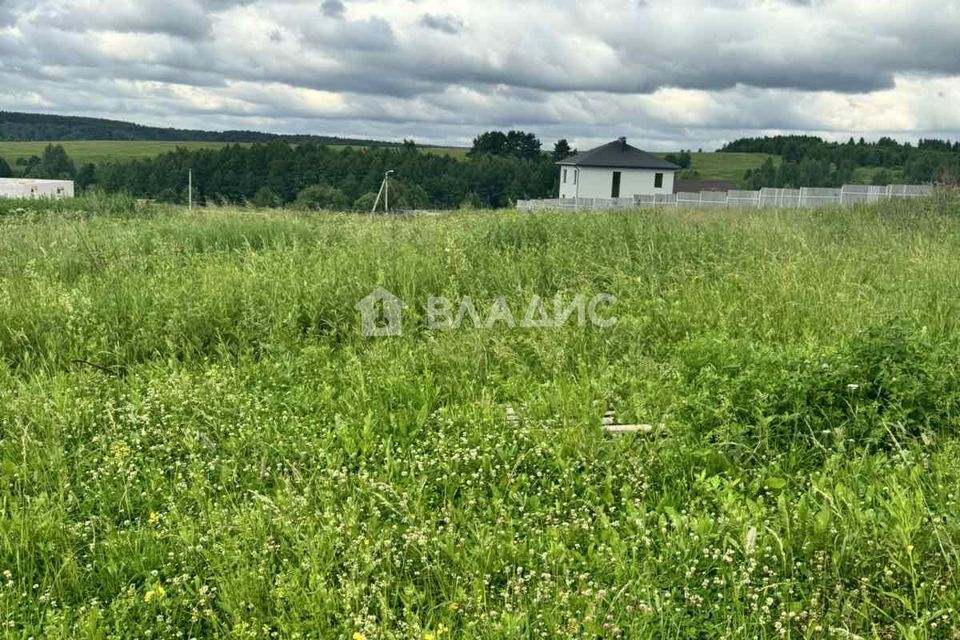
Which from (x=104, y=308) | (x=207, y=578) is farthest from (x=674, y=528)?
(x=104, y=308)

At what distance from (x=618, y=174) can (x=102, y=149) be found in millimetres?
106220

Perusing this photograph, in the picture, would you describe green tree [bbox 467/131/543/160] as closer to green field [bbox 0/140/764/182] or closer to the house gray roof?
green field [bbox 0/140/764/182]

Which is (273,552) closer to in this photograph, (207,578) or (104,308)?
(207,578)

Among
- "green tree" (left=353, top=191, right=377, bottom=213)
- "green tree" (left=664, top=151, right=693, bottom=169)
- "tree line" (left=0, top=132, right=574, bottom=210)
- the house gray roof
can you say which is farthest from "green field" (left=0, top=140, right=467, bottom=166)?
"green tree" (left=353, top=191, right=377, bottom=213)

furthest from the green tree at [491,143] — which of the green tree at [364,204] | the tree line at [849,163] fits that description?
the green tree at [364,204]

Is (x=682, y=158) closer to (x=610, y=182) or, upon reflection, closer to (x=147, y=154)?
(x=610, y=182)

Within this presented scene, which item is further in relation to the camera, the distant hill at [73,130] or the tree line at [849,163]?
the distant hill at [73,130]

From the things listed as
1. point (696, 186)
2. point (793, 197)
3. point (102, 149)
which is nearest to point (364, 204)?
point (793, 197)

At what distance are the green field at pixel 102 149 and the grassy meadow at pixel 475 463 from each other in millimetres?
101092

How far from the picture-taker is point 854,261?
7379 mm

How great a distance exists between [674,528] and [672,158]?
117238 millimetres

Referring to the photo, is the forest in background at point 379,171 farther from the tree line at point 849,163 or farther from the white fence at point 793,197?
the white fence at point 793,197

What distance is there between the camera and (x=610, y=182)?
6209cm

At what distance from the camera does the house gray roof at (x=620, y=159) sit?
6175 centimetres
